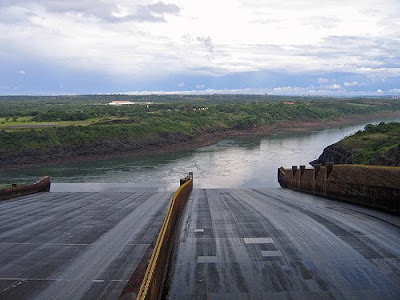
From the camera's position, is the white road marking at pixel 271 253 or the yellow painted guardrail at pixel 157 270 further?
the white road marking at pixel 271 253

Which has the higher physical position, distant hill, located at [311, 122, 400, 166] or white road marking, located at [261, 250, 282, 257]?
distant hill, located at [311, 122, 400, 166]

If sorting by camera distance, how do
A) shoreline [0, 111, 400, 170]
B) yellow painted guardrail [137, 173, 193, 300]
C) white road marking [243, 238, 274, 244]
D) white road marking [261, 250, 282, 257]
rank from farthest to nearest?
shoreline [0, 111, 400, 170]
white road marking [243, 238, 274, 244]
white road marking [261, 250, 282, 257]
yellow painted guardrail [137, 173, 193, 300]

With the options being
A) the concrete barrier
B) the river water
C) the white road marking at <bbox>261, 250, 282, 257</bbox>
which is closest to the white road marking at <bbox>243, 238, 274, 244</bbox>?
the white road marking at <bbox>261, 250, 282, 257</bbox>

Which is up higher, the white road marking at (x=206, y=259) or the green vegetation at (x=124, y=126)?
the green vegetation at (x=124, y=126)

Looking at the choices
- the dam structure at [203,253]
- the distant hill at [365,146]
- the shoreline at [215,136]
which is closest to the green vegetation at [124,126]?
the shoreline at [215,136]

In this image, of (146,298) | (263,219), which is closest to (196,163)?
(263,219)

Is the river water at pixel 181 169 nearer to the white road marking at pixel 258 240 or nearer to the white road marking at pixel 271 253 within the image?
the white road marking at pixel 258 240

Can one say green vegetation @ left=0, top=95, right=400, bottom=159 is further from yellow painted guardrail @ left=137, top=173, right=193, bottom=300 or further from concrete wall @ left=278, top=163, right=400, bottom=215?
yellow painted guardrail @ left=137, top=173, right=193, bottom=300
